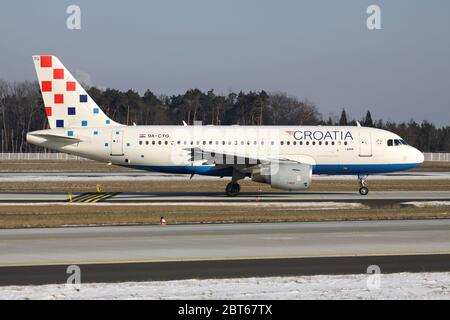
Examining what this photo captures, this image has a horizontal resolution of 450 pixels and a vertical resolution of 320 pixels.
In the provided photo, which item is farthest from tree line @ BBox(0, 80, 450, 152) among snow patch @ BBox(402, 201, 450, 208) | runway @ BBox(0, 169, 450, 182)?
snow patch @ BBox(402, 201, 450, 208)

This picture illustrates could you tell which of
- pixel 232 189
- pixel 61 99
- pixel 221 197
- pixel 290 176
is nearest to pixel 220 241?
pixel 290 176

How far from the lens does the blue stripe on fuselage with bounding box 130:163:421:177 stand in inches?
1559

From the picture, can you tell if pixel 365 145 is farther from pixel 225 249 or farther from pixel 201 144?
pixel 225 249

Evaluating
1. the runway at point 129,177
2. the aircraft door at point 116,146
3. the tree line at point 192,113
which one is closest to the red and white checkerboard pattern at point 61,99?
the aircraft door at point 116,146

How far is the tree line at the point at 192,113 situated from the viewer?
442ft

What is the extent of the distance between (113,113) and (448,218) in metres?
117

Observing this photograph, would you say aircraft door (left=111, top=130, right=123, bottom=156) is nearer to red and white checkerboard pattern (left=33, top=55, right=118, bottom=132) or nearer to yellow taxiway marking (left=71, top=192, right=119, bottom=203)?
red and white checkerboard pattern (left=33, top=55, right=118, bottom=132)

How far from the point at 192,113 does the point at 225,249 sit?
123824mm

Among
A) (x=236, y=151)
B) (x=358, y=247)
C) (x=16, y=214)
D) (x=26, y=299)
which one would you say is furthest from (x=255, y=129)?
(x=26, y=299)

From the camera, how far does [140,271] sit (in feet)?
52.6

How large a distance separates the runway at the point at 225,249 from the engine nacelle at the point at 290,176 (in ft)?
35.7

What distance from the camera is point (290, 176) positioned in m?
36.8

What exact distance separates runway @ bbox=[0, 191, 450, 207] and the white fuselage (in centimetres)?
168

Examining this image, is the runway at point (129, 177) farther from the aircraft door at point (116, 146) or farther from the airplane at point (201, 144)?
the aircraft door at point (116, 146)
